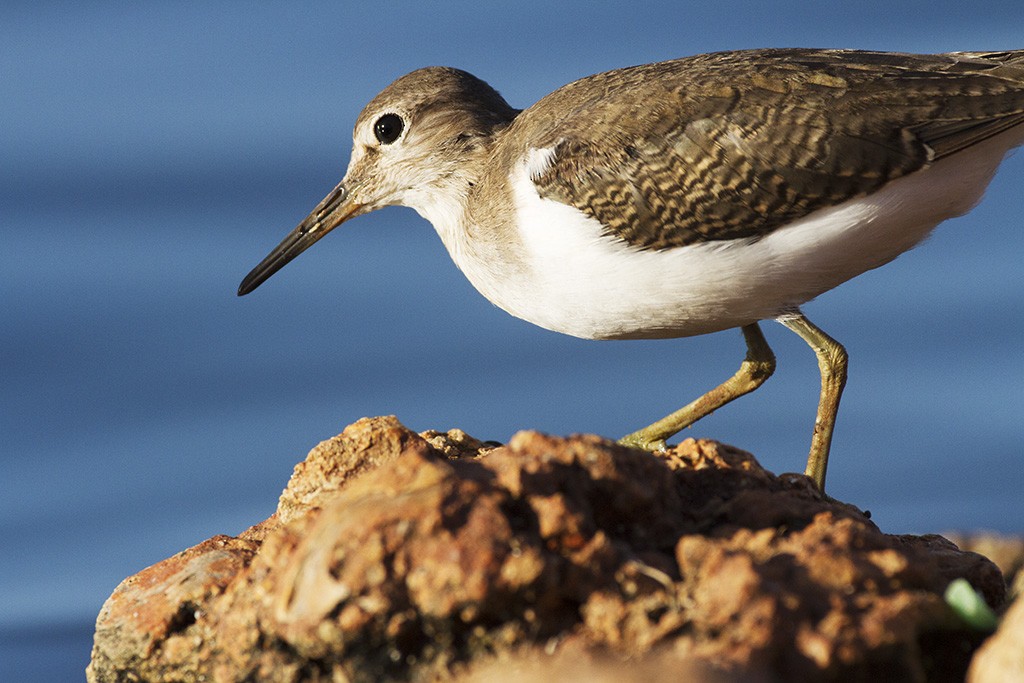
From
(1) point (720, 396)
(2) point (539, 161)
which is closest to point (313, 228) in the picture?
(2) point (539, 161)

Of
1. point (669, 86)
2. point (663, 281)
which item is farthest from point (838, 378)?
point (669, 86)

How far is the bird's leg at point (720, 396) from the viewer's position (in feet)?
19.8

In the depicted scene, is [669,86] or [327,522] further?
[669,86]

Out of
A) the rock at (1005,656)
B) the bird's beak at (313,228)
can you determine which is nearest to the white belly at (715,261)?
the bird's beak at (313,228)

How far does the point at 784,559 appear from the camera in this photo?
9.55 ft

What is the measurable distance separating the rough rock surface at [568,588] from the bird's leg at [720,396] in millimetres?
2702

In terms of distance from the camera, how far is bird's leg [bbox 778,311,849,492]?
5.69m

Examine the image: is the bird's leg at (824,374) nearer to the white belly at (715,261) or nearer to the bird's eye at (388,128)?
the white belly at (715,261)

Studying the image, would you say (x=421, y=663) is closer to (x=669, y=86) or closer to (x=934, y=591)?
(x=934, y=591)

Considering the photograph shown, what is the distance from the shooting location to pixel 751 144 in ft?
17.7

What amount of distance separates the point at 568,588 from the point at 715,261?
9.14ft

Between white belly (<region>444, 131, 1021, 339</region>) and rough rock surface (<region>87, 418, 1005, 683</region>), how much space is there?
86.7 inches

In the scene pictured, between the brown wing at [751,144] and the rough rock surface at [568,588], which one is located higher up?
the brown wing at [751,144]

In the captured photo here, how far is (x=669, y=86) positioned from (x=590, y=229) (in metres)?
0.71
